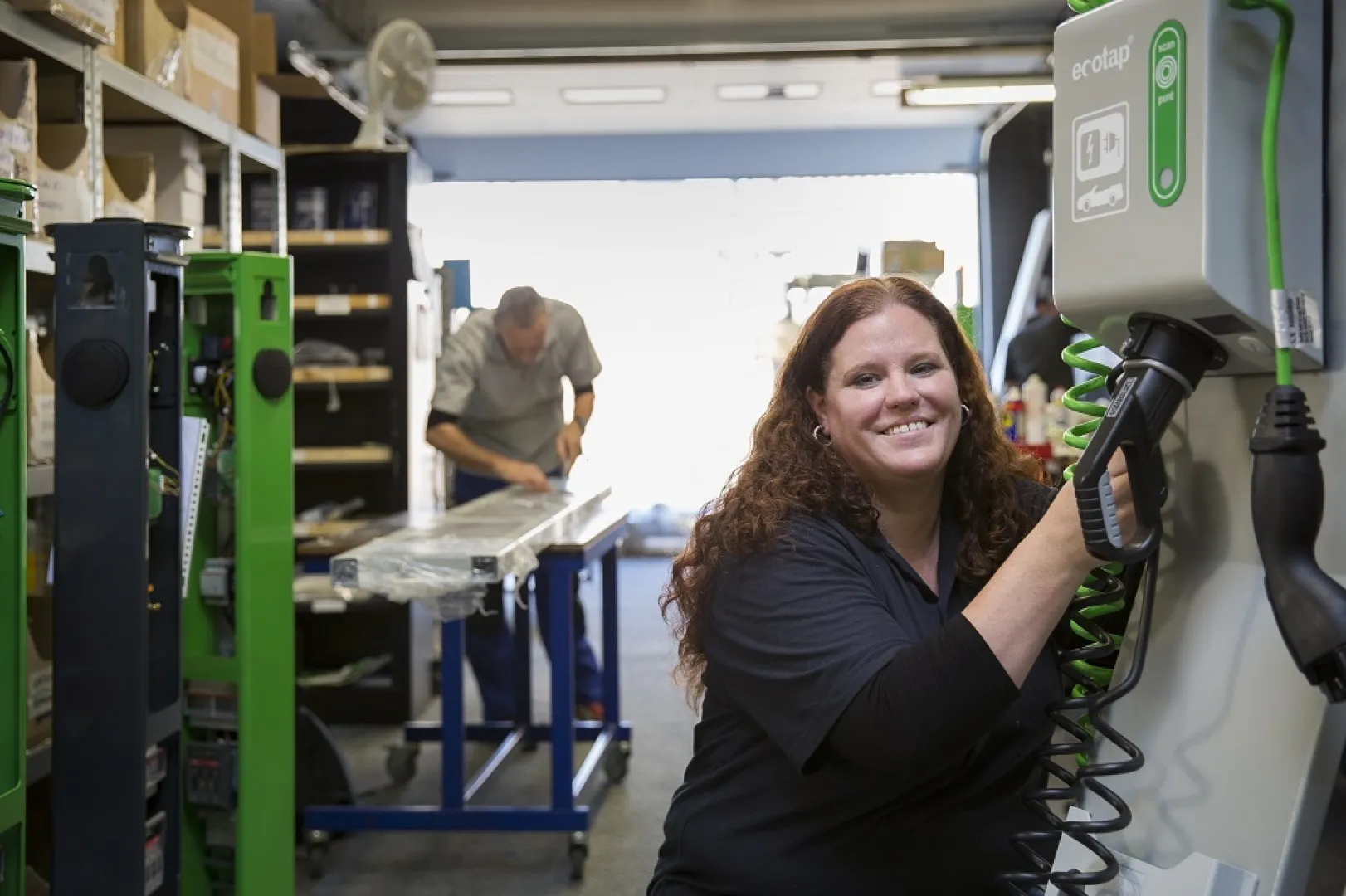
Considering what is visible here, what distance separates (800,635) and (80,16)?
2.16m

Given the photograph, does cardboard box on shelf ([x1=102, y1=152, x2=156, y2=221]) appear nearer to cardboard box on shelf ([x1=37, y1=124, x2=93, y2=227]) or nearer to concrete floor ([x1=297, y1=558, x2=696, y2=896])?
cardboard box on shelf ([x1=37, y1=124, x2=93, y2=227])

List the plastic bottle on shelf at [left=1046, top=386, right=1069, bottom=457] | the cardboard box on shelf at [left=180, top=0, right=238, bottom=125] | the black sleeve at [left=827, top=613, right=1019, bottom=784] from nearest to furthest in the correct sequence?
the black sleeve at [left=827, top=613, right=1019, bottom=784] < the cardboard box on shelf at [left=180, top=0, right=238, bottom=125] < the plastic bottle on shelf at [left=1046, top=386, right=1069, bottom=457]

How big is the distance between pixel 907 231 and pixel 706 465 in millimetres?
2190

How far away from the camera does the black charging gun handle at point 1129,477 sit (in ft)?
2.36

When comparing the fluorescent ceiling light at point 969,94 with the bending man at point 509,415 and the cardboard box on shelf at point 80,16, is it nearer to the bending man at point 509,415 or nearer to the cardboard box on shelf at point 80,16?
the bending man at point 509,415

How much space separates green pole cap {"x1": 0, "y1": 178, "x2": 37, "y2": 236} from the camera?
1.76 metres

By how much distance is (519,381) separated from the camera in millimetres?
4594

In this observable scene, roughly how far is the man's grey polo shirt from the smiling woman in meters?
3.10

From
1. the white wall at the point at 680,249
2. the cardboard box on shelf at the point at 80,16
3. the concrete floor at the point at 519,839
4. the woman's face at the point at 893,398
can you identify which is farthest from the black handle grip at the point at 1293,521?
the white wall at the point at 680,249

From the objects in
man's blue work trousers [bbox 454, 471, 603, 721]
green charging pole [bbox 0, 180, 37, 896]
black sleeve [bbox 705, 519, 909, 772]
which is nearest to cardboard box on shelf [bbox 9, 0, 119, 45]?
green charging pole [bbox 0, 180, 37, 896]

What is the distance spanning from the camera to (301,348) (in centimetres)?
518

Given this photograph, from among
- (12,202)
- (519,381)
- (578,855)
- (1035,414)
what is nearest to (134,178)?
(12,202)

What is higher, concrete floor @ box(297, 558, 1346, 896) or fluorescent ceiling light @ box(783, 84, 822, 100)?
fluorescent ceiling light @ box(783, 84, 822, 100)

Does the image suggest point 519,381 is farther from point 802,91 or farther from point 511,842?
point 802,91
